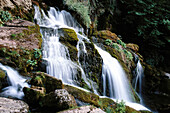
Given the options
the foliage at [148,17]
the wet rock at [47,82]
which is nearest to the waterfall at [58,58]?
the wet rock at [47,82]

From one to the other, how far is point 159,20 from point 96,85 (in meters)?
12.3

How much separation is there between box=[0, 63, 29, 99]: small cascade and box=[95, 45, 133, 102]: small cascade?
3.98 metres

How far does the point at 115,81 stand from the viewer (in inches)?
262

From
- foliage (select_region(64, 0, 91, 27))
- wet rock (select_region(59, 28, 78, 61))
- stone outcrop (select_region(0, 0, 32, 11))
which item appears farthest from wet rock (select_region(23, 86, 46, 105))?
foliage (select_region(64, 0, 91, 27))

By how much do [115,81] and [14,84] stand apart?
4900 millimetres

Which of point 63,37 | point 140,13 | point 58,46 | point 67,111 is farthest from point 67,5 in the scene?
point 67,111

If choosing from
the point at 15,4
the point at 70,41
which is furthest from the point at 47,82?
the point at 15,4

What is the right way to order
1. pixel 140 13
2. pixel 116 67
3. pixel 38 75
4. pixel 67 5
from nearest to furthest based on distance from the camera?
pixel 38 75, pixel 116 67, pixel 67 5, pixel 140 13

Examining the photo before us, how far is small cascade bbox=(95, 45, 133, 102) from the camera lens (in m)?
6.40

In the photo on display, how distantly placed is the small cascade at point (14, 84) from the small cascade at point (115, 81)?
3.98 meters

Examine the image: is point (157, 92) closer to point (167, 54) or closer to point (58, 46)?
point (167, 54)

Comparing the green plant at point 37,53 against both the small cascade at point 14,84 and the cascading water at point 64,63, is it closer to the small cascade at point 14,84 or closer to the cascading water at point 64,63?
the cascading water at point 64,63

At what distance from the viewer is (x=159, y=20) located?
45.5 feet

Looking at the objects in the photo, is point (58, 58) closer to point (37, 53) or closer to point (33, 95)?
point (37, 53)
